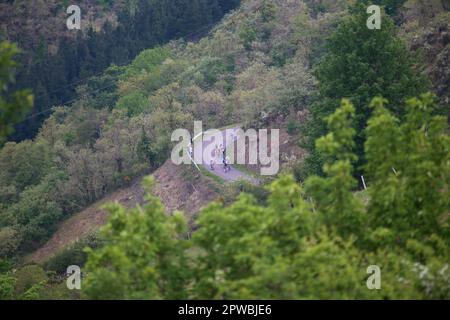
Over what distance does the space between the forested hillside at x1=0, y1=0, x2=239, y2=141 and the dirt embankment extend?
26.1m

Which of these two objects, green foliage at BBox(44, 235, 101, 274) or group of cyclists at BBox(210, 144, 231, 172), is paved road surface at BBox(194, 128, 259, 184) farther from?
green foliage at BBox(44, 235, 101, 274)

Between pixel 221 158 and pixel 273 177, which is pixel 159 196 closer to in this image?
pixel 221 158

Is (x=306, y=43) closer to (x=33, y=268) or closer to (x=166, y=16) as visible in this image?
(x=33, y=268)

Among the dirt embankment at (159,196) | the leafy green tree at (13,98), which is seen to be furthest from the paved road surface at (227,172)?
the leafy green tree at (13,98)

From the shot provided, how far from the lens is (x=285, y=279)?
13.2 meters

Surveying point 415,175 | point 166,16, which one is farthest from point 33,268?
point 166,16

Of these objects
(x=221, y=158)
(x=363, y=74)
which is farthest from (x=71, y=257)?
(x=363, y=74)

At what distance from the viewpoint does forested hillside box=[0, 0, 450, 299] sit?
46.1ft

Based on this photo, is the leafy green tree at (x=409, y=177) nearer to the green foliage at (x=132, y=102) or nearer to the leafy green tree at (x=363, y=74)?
the leafy green tree at (x=363, y=74)

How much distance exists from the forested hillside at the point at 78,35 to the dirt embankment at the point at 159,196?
26090mm

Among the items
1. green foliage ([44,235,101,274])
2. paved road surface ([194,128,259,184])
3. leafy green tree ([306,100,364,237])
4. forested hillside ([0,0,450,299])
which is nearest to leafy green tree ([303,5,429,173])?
forested hillside ([0,0,450,299])

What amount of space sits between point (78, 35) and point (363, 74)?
56858mm

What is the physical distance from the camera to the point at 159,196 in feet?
125
